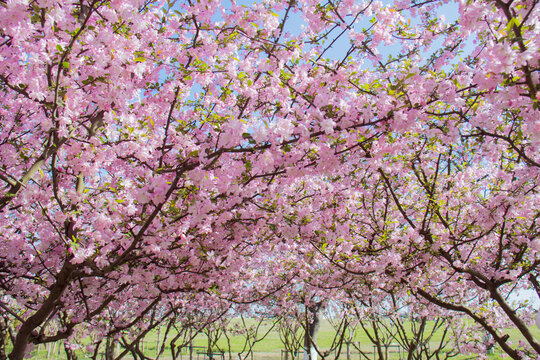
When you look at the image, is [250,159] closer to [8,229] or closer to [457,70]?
[457,70]

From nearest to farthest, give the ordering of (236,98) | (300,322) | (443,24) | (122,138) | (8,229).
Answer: (122,138), (443,24), (236,98), (8,229), (300,322)

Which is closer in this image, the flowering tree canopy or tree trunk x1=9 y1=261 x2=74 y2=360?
the flowering tree canopy

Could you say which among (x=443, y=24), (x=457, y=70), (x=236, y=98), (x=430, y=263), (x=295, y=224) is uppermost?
(x=443, y=24)

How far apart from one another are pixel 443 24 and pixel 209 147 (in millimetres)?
3269

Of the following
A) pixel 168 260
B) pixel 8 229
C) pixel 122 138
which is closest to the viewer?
pixel 122 138

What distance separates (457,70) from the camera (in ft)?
12.0

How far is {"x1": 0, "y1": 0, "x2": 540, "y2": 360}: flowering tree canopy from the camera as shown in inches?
128

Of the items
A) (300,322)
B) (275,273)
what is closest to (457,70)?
(275,273)

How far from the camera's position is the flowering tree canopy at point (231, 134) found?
3.25 meters

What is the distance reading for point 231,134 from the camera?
3.30 metres

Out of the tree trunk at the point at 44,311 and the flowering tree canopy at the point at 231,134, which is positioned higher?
the flowering tree canopy at the point at 231,134

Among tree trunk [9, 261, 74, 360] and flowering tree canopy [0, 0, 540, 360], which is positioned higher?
flowering tree canopy [0, 0, 540, 360]

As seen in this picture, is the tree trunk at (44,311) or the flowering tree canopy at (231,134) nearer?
the flowering tree canopy at (231,134)

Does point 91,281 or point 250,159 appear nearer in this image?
point 250,159
